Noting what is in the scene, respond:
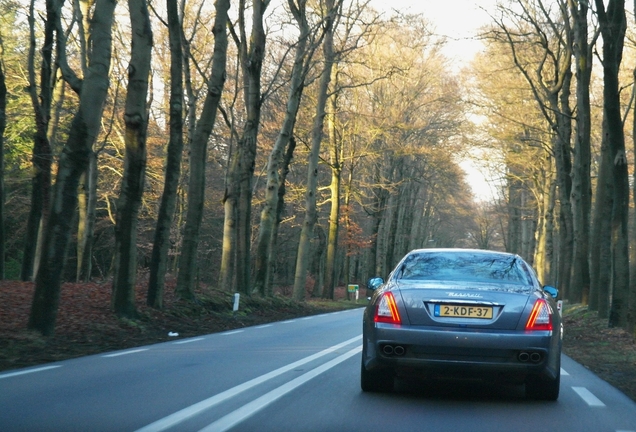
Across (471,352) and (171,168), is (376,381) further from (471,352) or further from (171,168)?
(171,168)

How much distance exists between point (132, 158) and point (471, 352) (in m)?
10.0

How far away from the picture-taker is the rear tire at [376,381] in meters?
8.13

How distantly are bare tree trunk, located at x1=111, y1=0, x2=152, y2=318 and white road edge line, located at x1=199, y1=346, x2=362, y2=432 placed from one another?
263 inches

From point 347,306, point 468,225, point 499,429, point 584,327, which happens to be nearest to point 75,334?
point 499,429

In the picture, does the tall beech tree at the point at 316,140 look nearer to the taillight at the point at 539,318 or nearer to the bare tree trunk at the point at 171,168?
the bare tree trunk at the point at 171,168

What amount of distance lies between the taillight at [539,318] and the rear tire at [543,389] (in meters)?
0.59

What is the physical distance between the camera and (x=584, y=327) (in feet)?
66.7

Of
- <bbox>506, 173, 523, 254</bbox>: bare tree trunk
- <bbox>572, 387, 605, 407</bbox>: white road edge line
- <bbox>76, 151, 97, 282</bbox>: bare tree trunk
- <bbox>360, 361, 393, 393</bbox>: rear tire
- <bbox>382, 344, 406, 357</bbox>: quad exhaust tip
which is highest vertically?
<bbox>506, 173, 523, 254</bbox>: bare tree trunk

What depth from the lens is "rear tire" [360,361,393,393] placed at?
26.7 ft

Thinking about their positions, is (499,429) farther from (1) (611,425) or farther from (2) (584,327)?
(2) (584,327)

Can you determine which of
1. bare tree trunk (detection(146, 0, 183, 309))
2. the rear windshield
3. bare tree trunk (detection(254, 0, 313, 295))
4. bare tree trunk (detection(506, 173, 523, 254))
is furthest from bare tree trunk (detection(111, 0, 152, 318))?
bare tree trunk (detection(506, 173, 523, 254))

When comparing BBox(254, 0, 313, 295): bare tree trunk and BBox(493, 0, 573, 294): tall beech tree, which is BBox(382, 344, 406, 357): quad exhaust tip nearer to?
BBox(493, 0, 573, 294): tall beech tree

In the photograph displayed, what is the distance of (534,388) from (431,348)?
131 centimetres

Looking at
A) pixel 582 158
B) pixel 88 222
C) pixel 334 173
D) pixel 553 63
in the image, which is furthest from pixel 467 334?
pixel 334 173
